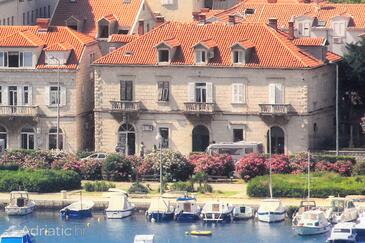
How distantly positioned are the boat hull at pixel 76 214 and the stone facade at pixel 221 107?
1262cm

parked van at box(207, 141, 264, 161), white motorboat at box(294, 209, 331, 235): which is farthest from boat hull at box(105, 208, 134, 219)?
parked van at box(207, 141, 264, 161)

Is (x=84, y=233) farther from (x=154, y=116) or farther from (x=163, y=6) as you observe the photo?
(x=163, y=6)

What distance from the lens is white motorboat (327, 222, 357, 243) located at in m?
137

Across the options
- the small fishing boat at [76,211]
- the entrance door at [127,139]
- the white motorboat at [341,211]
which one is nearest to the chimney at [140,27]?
the entrance door at [127,139]

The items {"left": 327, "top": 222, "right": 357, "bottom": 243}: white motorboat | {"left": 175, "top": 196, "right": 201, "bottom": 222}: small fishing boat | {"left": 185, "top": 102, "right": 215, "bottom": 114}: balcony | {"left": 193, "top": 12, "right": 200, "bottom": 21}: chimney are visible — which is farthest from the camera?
{"left": 193, "top": 12, "right": 200, "bottom": 21}: chimney

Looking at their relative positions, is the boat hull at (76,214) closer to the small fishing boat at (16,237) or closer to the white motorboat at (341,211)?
the small fishing boat at (16,237)

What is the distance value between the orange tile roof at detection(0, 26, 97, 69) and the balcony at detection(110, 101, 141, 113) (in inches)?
132

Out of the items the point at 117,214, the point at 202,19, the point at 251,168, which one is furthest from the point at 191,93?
the point at 117,214

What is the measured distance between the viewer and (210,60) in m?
157

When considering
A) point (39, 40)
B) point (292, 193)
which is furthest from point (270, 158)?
point (39, 40)

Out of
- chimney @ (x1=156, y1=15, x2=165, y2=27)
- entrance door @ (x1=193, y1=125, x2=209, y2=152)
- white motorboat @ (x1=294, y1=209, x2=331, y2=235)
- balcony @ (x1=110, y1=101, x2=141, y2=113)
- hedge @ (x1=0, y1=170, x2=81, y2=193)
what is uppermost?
chimney @ (x1=156, y1=15, x2=165, y2=27)

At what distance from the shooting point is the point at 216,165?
150375 millimetres

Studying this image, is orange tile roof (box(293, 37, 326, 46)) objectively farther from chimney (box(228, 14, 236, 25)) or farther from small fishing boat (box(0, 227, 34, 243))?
small fishing boat (box(0, 227, 34, 243))

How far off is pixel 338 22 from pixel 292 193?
97.9 ft
